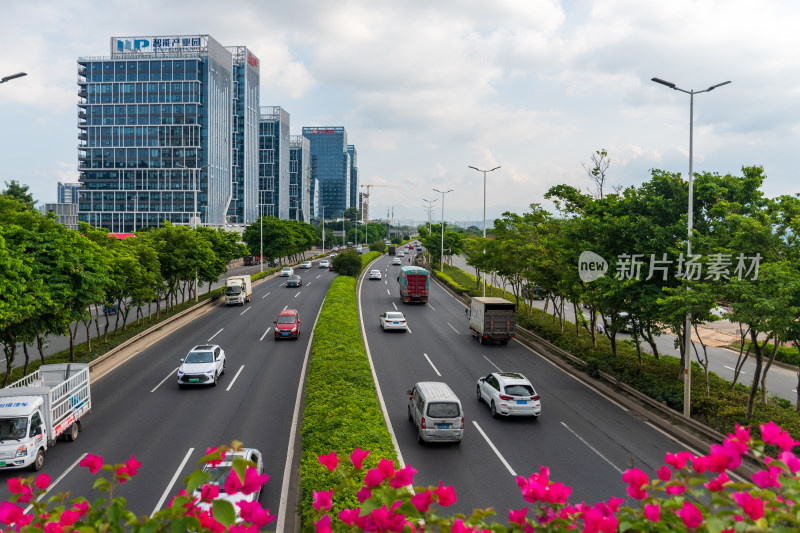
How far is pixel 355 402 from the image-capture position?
1669 cm

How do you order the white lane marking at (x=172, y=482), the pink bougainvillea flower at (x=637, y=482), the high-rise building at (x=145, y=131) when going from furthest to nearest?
the high-rise building at (x=145, y=131), the white lane marking at (x=172, y=482), the pink bougainvillea flower at (x=637, y=482)

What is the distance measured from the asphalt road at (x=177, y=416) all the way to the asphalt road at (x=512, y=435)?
163 inches

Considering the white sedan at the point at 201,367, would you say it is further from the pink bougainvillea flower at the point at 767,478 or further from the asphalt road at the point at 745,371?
the pink bougainvillea flower at the point at 767,478

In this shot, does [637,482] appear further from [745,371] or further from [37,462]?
[745,371]

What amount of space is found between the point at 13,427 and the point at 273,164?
168 meters

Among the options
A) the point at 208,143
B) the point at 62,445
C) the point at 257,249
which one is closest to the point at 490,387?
the point at 62,445

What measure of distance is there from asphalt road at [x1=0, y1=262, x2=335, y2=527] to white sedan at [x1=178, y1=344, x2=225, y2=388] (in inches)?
15.6

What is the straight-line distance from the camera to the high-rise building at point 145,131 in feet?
381

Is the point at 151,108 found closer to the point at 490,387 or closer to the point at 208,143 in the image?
the point at 208,143

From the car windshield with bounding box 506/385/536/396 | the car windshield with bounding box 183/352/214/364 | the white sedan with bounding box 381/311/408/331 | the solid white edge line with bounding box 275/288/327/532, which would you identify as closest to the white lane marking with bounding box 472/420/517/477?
the car windshield with bounding box 506/385/536/396

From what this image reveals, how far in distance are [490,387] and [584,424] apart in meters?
3.49

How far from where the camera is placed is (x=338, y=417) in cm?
1516

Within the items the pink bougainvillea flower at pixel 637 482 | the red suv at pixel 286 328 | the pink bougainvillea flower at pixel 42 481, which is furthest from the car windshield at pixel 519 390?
the red suv at pixel 286 328

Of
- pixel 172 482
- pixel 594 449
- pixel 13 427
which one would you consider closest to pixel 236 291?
pixel 13 427
